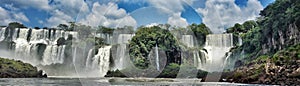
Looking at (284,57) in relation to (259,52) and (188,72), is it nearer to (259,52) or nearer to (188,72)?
(259,52)

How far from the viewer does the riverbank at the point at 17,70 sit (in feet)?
117

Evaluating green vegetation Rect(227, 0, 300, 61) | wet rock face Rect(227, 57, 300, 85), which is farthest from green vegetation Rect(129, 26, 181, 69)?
green vegetation Rect(227, 0, 300, 61)

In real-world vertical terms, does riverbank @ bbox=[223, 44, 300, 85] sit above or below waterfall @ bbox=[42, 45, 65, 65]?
below

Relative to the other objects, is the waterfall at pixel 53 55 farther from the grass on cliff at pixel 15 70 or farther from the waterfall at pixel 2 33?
the waterfall at pixel 2 33

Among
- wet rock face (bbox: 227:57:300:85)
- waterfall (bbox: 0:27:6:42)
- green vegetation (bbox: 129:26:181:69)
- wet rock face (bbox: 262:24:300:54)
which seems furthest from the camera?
waterfall (bbox: 0:27:6:42)

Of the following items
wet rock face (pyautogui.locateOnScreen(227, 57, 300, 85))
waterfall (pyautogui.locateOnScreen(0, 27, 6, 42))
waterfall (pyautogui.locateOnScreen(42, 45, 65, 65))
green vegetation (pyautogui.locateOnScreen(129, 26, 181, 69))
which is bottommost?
wet rock face (pyautogui.locateOnScreen(227, 57, 300, 85))

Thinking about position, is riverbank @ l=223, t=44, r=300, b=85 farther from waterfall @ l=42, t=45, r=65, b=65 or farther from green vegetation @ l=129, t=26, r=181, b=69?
waterfall @ l=42, t=45, r=65, b=65

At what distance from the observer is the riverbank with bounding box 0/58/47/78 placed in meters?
35.7

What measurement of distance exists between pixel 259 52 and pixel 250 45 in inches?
126

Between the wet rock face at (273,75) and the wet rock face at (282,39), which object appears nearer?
the wet rock face at (273,75)

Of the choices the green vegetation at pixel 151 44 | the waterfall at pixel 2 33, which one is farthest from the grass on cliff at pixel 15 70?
the green vegetation at pixel 151 44

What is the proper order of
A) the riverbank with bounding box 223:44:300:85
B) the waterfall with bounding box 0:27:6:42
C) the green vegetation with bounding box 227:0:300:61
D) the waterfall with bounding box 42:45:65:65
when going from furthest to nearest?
the waterfall with bounding box 0:27:6:42
the waterfall with bounding box 42:45:65:65
the green vegetation with bounding box 227:0:300:61
the riverbank with bounding box 223:44:300:85

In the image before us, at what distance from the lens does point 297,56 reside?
28.3m

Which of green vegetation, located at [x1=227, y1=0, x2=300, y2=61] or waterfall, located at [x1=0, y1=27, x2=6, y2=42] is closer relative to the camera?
green vegetation, located at [x1=227, y1=0, x2=300, y2=61]
